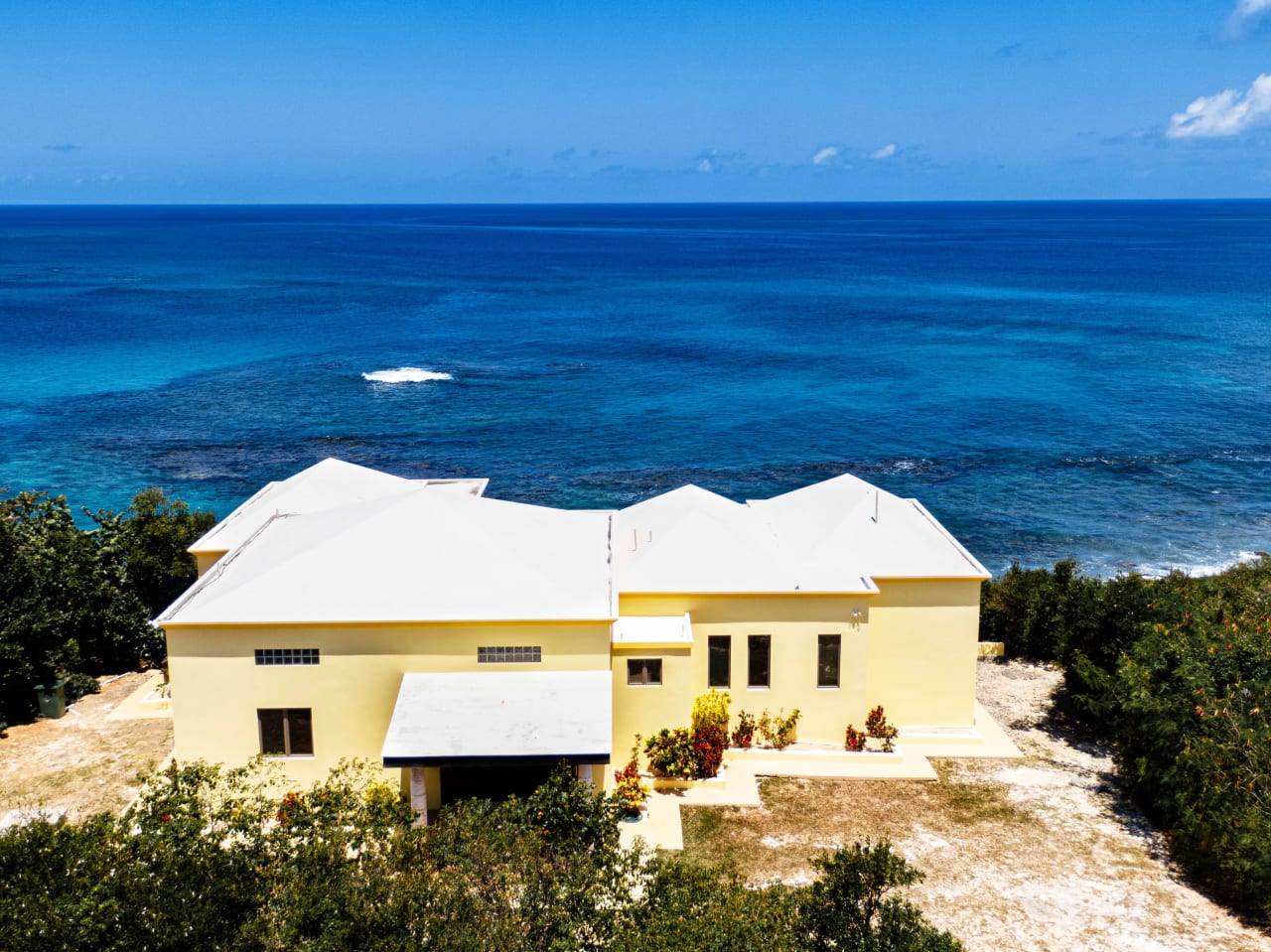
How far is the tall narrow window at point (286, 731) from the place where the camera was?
20516mm

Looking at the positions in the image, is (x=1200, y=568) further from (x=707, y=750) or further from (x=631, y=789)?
(x=631, y=789)

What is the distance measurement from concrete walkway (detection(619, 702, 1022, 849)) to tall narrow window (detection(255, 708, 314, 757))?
252 inches

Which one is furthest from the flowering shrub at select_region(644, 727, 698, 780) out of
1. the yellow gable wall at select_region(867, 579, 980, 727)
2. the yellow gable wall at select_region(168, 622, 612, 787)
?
the yellow gable wall at select_region(867, 579, 980, 727)

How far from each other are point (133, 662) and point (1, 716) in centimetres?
425

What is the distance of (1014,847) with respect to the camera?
65.5ft

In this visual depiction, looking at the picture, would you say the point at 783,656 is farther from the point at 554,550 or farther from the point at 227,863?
the point at 227,863

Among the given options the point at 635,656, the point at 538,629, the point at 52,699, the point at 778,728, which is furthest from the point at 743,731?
the point at 52,699

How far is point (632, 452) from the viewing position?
188ft

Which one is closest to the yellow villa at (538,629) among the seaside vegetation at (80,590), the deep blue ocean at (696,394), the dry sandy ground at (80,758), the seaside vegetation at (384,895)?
the dry sandy ground at (80,758)

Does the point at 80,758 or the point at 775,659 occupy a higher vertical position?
the point at 775,659

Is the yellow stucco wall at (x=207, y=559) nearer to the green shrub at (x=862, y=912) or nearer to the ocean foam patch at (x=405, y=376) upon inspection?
the green shrub at (x=862, y=912)

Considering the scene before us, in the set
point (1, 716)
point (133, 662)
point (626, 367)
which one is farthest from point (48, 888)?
point (626, 367)

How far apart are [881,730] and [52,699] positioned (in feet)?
63.4

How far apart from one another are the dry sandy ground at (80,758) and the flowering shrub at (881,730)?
1557 centimetres
